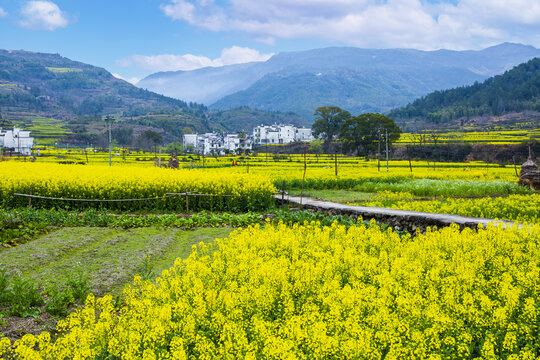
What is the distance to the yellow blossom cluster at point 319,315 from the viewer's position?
3.72 m

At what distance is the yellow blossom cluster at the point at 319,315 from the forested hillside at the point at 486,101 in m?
107

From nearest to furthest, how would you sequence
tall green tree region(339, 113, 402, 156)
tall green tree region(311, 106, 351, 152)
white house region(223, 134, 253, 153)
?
tall green tree region(339, 113, 402, 156) < tall green tree region(311, 106, 351, 152) < white house region(223, 134, 253, 153)

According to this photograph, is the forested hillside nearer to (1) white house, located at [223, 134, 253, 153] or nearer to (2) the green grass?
(1) white house, located at [223, 134, 253, 153]

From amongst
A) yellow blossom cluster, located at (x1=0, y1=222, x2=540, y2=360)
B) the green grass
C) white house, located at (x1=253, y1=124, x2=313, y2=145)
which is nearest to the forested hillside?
white house, located at (x1=253, y1=124, x2=313, y2=145)

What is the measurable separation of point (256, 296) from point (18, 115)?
201 meters

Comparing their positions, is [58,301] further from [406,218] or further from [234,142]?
[234,142]

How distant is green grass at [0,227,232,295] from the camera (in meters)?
8.08

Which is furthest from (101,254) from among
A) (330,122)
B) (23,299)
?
(330,122)

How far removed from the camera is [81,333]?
4012mm

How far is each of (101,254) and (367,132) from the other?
59.9 meters

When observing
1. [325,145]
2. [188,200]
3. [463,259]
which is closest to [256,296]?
[463,259]

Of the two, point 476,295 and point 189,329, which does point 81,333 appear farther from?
point 476,295

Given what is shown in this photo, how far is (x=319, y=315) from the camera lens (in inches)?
169

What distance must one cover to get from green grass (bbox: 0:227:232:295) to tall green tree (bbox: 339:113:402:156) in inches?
2130
